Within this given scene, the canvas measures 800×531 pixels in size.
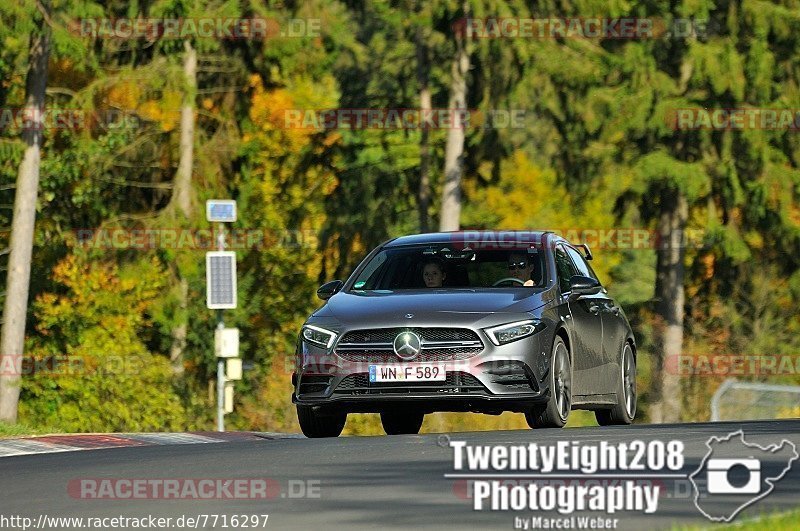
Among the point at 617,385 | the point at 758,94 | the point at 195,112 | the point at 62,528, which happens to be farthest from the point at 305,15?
the point at 62,528

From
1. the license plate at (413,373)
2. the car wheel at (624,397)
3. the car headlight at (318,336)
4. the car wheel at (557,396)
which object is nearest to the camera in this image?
the license plate at (413,373)

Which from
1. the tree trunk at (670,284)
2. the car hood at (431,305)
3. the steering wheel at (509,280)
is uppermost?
the steering wheel at (509,280)

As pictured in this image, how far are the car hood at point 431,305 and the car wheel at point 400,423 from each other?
2.79m

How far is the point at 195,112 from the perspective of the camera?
5031cm

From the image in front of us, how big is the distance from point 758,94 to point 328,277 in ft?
37.2

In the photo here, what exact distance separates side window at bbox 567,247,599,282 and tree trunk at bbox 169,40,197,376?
28666 millimetres

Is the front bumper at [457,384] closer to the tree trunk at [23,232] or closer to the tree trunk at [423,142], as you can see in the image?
the tree trunk at [23,232]

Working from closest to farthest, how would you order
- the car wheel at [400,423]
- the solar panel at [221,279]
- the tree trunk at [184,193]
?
the car wheel at [400,423], the solar panel at [221,279], the tree trunk at [184,193]

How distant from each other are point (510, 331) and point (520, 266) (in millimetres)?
1547

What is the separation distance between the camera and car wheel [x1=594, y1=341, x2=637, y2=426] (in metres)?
18.9

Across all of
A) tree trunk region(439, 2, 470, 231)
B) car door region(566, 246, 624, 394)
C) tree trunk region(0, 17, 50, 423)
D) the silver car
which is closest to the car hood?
the silver car

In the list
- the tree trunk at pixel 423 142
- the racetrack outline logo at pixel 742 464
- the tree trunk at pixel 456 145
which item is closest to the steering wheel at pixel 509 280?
the racetrack outline logo at pixel 742 464

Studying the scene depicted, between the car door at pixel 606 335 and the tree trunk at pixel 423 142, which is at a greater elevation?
the tree trunk at pixel 423 142

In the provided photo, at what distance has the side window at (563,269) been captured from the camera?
57.9ft
